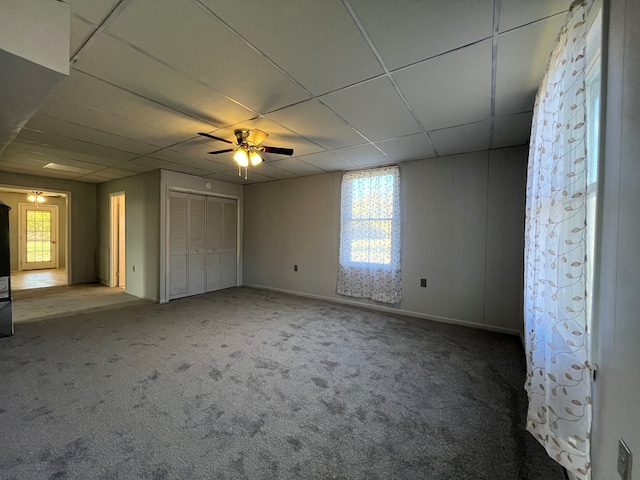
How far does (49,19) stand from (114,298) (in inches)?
191

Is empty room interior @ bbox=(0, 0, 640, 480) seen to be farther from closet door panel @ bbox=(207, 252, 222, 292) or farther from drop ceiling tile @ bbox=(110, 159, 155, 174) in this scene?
closet door panel @ bbox=(207, 252, 222, 292)

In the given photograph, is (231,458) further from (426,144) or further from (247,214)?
(247,214)

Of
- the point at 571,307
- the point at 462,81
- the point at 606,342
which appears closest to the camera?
the point at 606,342

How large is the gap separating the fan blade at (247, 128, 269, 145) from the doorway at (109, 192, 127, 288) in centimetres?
465

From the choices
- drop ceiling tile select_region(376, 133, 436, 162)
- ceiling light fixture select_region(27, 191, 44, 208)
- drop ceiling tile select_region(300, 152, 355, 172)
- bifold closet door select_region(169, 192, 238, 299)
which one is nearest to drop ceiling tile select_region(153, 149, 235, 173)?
bifold closet door select_region(169, 192, 238, 299)

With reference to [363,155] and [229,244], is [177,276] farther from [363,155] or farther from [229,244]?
[363,155]

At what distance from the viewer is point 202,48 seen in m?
1.61

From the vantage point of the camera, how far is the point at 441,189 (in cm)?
386

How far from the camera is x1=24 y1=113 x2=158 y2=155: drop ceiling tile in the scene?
2690mm

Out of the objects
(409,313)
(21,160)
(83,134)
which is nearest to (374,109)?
(409,313)

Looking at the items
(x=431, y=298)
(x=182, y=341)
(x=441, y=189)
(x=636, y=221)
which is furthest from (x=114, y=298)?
(x=636, y=221)

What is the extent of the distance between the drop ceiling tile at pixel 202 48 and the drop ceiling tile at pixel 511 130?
2.06 meters

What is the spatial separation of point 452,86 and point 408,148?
1.47 meters

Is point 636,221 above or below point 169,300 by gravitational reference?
above
